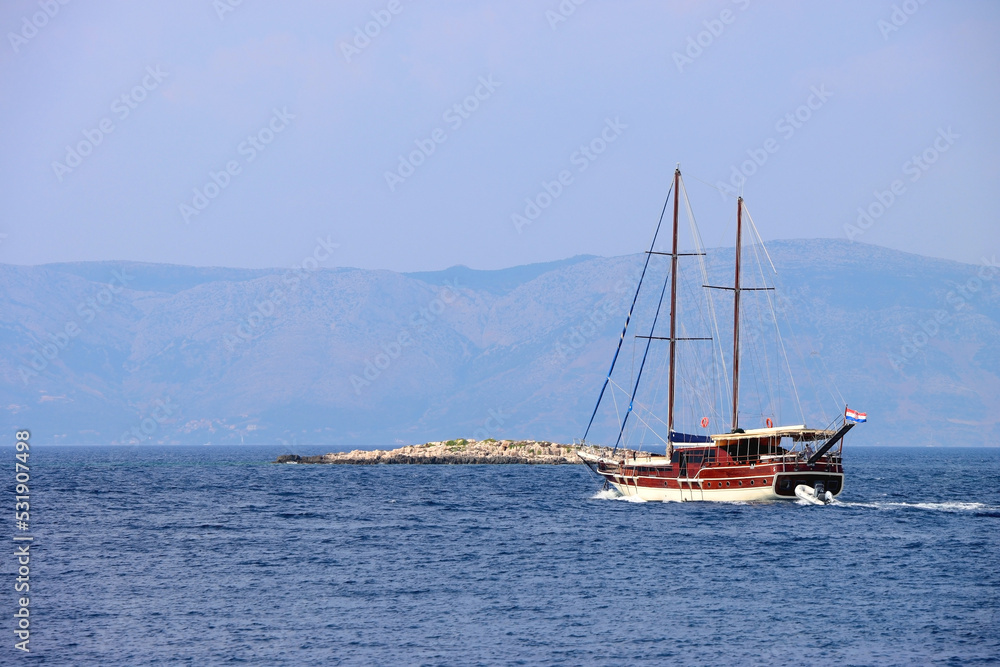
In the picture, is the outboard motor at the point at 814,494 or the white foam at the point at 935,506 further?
the white foam at the point at 935,506

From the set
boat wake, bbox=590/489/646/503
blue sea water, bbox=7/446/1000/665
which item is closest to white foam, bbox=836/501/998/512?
blue sea water, bbox=7/446/1000/665

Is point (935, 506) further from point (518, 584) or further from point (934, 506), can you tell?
point (518, 584)

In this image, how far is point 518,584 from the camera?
4519cm

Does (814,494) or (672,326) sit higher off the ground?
(672,326)

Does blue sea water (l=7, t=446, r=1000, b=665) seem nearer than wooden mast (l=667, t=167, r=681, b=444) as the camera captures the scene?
Yes

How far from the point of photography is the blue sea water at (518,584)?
34.9 metres

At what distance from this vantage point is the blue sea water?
34875 millimetres

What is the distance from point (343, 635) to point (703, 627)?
1122 cm

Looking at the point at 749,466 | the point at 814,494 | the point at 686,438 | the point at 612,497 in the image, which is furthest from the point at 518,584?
the point at 612,497

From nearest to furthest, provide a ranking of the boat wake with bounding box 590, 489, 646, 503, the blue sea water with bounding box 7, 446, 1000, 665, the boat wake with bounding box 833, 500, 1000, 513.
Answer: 1. the blue sea water with bounding box 7, 446, 1000, 665
2. the boat wake with bounding box 833, 500, 1000, 513
3. the boat wake with bounding box 590, 489, 646, 503

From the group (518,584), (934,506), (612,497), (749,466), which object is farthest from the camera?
(612,497)

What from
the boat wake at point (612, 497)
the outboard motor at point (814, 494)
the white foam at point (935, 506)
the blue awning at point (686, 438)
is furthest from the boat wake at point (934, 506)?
the boat wake at point (612, 497)

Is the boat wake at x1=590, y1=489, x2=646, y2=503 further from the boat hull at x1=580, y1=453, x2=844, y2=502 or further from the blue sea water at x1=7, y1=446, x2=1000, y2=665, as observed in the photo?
the blue sea water at x1=7, y1=446, x2=1000, y2=665

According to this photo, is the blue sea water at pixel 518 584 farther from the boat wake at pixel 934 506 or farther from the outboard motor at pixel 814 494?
the outboard motor at pixel 814 494
